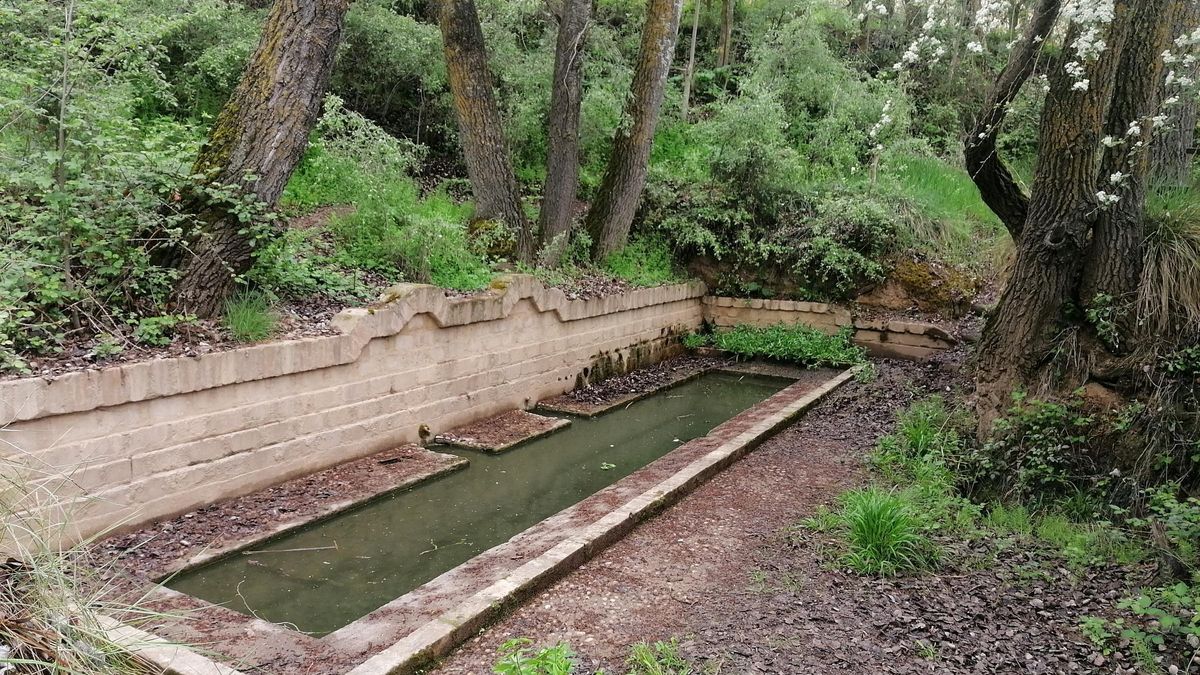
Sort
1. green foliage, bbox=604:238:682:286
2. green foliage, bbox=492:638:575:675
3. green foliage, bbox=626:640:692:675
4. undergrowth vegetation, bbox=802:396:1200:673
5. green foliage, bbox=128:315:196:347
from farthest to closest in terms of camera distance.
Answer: green foliage, bbox=604:238:682:286 < green foliage, bbox=128:315:196:347 < undergrowth vegetation, bbox=802:396:1200:673 < green foliage, bbox=626:640:692:675 < green foliage, bbox=492:638:575:675

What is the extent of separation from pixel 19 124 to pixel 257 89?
1.50 metres

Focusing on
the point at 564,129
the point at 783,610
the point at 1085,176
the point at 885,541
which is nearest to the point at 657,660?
the point at 783,610

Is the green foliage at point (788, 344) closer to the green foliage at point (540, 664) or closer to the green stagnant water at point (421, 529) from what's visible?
the green stagnant water at point (421, 529)

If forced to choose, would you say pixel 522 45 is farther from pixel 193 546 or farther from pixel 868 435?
pixel 193 546

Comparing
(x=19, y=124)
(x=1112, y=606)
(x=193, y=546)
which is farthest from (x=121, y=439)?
(x=1112, y=606)

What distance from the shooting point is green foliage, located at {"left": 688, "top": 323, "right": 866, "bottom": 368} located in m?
10.0

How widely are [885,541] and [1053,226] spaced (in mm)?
2660

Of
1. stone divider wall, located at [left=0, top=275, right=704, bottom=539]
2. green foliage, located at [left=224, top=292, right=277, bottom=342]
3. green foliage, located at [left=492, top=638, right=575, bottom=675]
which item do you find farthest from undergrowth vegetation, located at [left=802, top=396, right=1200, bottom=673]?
green foliage, located at [left=224, top=292, right=277, bottom=342]

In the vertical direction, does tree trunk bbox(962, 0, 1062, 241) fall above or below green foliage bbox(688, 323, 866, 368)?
above

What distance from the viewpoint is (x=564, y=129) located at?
928 cm

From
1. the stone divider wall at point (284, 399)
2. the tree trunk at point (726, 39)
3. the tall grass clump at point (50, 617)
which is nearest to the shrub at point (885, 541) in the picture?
the tall grass clump at point (50, 617)

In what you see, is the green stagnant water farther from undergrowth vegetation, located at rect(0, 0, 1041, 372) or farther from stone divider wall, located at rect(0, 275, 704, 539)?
undergrowth vegetation, located at rect(0, 0, 1041, 372)

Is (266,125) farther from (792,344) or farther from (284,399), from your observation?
(792,344)

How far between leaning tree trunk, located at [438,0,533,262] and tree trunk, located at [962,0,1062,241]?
4.94 meters
